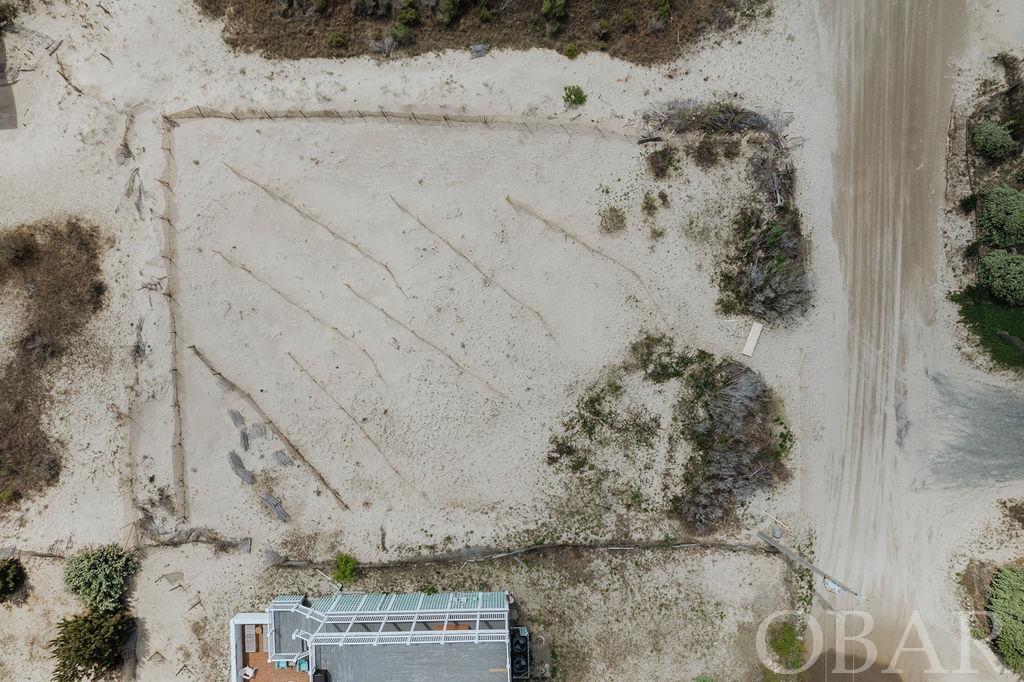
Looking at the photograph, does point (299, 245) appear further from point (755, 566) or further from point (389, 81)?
point (755, 566)

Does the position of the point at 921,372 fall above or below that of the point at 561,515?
above

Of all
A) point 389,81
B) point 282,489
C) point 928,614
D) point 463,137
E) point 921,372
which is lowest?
point 928,614

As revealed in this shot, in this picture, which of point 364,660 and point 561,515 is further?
point 561,515

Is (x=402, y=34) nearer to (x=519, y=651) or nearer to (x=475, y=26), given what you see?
(x=475, y=26)

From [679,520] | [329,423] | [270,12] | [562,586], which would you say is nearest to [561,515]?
[562,586]

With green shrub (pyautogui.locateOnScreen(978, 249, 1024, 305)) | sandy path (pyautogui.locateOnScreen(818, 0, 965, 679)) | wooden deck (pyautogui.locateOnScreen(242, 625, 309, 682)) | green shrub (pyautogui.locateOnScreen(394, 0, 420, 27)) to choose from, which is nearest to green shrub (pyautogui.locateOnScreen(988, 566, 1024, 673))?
sandy path (pyautogui.locateOnScreen(818, 0, 965, 679))

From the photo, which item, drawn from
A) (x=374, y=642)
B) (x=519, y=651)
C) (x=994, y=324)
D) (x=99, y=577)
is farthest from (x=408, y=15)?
(x=994, y=324)

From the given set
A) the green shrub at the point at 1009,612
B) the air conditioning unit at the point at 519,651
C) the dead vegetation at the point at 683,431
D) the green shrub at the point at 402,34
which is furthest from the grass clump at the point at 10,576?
the green shrub at the point at 1009,612
